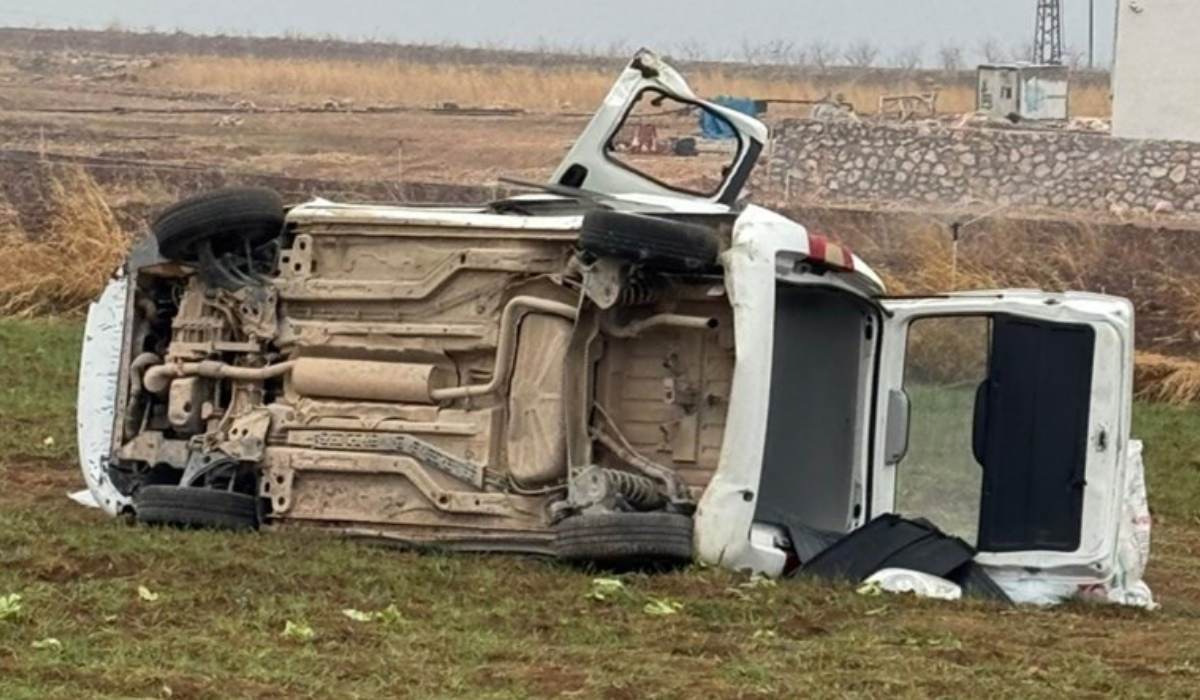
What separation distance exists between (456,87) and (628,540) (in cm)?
5308

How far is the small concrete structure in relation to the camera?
135ft

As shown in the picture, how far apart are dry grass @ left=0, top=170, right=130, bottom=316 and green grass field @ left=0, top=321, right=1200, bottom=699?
1065 cm

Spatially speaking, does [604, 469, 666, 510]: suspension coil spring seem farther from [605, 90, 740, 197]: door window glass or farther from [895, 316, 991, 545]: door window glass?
[605, 90, 740, 197]: door window glass

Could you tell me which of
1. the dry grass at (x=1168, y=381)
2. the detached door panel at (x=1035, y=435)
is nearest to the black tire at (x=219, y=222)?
the detached door panel at (x=1035, y=435)

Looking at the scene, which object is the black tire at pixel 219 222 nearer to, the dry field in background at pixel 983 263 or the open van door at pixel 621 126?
the open van door at pixel 621 126

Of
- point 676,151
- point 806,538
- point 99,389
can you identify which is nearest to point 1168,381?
point 806,538

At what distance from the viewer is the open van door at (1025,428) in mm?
9422

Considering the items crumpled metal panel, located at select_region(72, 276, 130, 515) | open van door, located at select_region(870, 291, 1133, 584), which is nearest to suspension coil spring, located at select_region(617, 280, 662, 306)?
open van door, located at select_region(870, 291, 1133, 584)

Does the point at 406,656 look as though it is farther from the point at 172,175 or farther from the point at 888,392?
the point at 172,175

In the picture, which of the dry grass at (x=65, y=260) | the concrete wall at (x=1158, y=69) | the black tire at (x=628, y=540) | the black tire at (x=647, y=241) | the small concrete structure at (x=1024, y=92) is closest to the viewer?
the black tire at (x=628, y=540)

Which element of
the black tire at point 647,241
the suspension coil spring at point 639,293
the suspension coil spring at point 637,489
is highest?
the black tire at point 647,241

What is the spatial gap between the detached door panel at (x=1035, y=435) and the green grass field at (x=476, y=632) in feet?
1.49

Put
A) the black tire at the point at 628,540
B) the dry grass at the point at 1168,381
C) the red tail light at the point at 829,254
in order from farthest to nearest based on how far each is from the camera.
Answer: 1. the dry grass at the point at 1168,381
2. the red tail light at the point at 829,254
3. the black tire at the point at 628,540

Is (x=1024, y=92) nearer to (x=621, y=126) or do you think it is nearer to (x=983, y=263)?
(x=983, y=263)
